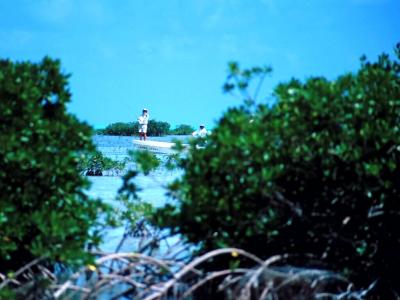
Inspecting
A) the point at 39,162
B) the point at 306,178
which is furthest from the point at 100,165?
the point at 306,178

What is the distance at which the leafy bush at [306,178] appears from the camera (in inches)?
186

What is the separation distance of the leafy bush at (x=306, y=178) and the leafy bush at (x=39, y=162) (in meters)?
0.64

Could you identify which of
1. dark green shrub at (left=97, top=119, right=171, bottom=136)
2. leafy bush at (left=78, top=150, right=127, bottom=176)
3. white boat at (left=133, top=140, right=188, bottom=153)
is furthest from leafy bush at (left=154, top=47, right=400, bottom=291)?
dark green shrub at (left=97, top=119, right=171, bottom=136)

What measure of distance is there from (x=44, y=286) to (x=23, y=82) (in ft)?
4.41

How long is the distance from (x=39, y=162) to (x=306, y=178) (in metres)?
1.73

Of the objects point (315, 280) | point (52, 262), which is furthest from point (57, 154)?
point (315, 280)

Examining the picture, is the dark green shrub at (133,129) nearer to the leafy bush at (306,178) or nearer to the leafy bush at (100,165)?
the leafy bush at (100,165)

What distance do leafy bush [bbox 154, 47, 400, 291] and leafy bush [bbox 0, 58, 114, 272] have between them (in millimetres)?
639

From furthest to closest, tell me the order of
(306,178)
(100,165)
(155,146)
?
1. (155,146)
2. (100,165)
3. (306,178)

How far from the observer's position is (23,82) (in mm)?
5094

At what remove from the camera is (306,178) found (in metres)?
5.03

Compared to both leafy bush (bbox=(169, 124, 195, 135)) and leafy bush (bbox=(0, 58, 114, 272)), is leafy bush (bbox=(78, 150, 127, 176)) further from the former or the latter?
leafy bush (bbox=(169, 124, 195, 135))

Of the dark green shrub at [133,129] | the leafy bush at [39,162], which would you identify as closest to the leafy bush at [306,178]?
the leafy bush at [39,162]

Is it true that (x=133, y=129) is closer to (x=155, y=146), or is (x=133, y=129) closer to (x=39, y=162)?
(x=155, y=146)
